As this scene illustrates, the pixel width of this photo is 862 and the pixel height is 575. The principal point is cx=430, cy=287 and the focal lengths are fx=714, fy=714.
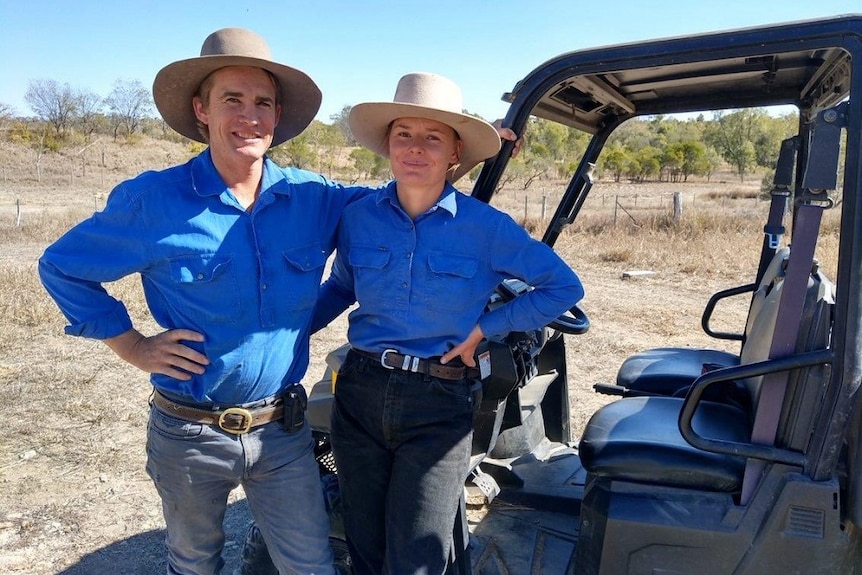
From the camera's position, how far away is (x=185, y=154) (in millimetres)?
38531

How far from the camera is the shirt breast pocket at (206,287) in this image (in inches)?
78.9

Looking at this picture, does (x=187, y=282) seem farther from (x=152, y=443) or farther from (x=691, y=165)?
(x=691, y=165)

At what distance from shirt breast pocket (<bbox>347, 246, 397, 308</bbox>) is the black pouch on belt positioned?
348 mm

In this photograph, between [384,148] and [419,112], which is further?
[384,148]

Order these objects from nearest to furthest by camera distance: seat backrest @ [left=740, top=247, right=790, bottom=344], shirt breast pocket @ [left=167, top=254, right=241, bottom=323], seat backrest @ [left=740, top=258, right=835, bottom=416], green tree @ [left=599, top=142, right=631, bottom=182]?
seat backrest @ [left=740, top=258, right=835, bottom=416], shirt breast pocket @ [left=167, top=254, right=241, bottom=323], seat backrest @ [left=740, top=247, right=790, bottom=344], green tree @ [left=599, top=142, right=631, bottom=182]

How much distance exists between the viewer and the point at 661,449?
2.14 m

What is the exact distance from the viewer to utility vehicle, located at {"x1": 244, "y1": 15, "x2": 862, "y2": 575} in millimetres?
1789

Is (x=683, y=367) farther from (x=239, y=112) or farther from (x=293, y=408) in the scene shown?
(x=239, y=112)

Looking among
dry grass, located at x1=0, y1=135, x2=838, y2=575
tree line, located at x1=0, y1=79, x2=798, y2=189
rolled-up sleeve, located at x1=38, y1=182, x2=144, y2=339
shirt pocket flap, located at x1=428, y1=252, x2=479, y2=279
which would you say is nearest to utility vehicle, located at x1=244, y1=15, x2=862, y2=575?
shirt pocket flap, located at x1=428, y1=252, x2=479, y2=279

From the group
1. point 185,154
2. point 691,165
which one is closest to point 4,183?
point 185,154

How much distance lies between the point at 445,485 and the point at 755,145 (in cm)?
2877

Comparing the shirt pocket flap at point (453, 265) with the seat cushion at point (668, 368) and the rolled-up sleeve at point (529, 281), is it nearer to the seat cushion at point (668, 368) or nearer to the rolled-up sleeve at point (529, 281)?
the rolled-up sleeve at point (529, 281)

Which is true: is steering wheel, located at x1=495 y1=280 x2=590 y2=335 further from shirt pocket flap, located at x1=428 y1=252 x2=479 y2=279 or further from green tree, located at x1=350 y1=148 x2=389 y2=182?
green tree, located at x1=350 y1=148 x2=389 y2=182

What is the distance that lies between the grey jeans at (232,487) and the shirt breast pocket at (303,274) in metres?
0.39
